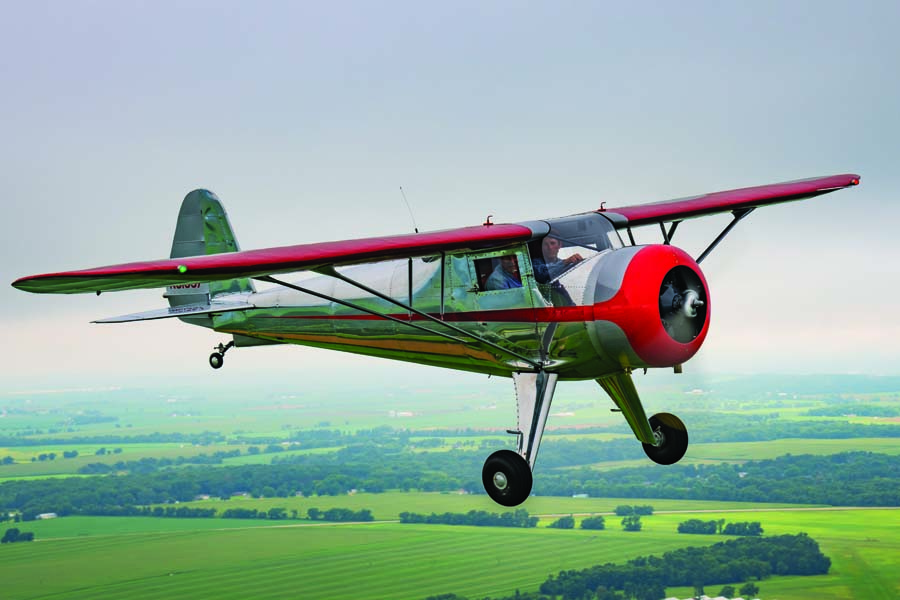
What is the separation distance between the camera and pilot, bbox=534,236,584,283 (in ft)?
40.2

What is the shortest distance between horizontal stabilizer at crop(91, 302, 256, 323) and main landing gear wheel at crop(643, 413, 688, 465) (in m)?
6.97

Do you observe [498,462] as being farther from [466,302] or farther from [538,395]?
[466,302]

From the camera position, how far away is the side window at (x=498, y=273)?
12.5m

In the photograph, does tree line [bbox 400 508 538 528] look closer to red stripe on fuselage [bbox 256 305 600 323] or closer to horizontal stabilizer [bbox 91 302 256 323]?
horizontal stabilizer [bbox 91 302 256 323]

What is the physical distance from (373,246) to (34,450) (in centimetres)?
13572

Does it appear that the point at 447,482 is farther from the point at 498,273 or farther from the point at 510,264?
the point at 510,264

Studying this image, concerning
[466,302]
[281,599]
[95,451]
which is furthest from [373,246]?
[95,451]

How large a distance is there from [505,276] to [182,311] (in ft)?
24.1

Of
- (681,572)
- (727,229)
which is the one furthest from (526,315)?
(681,572)

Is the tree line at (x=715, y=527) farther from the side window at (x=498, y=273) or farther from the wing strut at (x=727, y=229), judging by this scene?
the side window at (x=498, y=273)

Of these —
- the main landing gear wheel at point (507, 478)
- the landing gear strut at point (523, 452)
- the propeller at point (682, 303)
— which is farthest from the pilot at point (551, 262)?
the main landing gear wheel at point (507, 478)

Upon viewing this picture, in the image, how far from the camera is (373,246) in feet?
37.7

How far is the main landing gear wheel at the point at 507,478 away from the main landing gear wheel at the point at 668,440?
2.55 m

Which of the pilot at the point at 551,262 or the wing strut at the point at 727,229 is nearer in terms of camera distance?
the pilot at the point at 551,262
